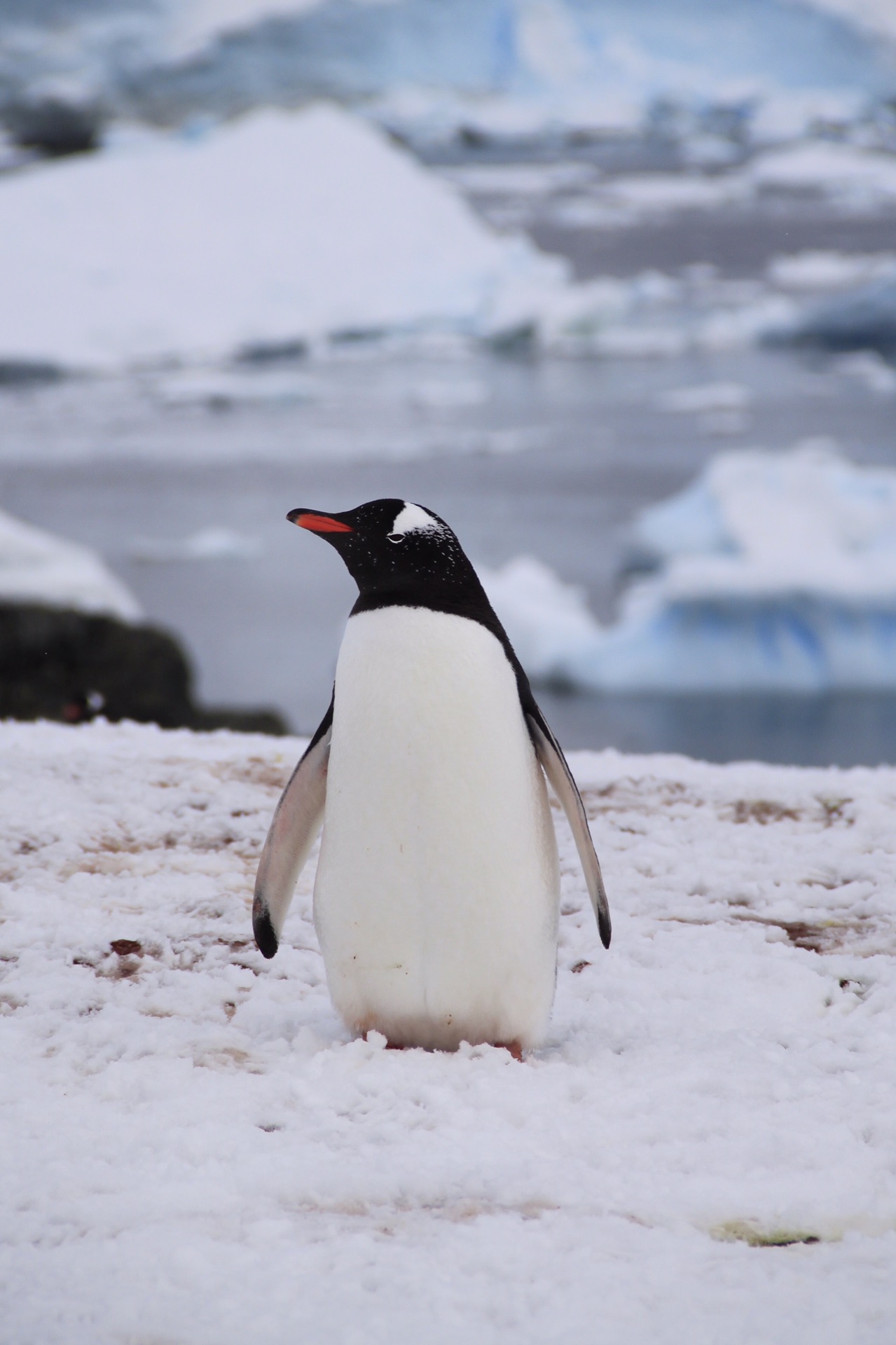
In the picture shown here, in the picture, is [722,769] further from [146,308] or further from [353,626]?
[146,308]

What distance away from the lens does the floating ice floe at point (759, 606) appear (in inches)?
255

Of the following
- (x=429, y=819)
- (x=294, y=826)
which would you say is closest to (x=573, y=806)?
(x=429, y=819)

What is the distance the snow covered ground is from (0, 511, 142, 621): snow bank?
5.30m

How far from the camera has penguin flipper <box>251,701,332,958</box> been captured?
1.20 metres

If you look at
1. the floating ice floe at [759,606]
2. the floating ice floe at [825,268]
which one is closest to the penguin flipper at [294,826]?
the floating ice floe at [759,606]

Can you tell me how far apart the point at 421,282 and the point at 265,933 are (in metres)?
9.44

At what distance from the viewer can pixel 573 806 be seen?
45.8 inches

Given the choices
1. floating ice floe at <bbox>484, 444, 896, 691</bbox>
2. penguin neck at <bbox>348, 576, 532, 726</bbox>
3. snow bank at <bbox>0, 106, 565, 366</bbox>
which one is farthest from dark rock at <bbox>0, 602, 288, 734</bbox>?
penguin neck at <bbox>348, 576, 532, 726</bbox>

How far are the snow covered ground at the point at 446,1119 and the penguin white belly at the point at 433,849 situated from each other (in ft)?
0.20

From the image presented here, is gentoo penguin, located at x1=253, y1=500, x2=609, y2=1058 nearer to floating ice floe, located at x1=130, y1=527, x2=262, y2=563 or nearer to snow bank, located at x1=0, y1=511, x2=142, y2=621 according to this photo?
snow bank, located at x1=0, y1=511, x2=142, y2=621

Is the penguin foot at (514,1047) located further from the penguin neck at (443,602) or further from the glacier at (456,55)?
the glacier at (456,55)

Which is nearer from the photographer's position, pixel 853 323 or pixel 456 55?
pixel 853 323

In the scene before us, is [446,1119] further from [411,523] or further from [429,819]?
[411,523]

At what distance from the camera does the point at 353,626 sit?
45.1 inches
